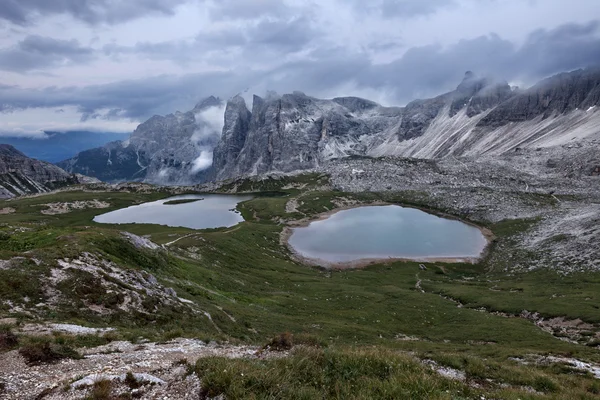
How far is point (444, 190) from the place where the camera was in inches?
7037

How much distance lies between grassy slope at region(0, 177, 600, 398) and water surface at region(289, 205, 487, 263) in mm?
9710

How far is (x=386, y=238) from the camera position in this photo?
11981cm

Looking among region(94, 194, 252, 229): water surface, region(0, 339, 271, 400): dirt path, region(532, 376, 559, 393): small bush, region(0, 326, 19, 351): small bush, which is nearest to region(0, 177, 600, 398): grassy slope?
region(532, 376, 559, 393): small bush

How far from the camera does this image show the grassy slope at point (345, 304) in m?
20.6

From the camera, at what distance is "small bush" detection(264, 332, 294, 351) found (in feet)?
62.5

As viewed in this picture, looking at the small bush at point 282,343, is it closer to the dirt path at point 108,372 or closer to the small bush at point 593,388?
the dirt path at point 108,372

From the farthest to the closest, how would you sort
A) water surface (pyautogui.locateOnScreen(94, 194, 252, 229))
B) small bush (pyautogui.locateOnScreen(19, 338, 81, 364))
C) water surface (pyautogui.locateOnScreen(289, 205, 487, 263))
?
water surface (pyautogui.locateOnScreen(94, 194, 252, 229)) → water surface (pyautogui.locateOnScreen(289, 205, 487, 263)) → small bush (pyautogui.locateOnScreen(19, 338, 81, 364))

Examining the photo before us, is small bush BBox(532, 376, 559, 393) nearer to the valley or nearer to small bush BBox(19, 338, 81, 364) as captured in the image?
the valley

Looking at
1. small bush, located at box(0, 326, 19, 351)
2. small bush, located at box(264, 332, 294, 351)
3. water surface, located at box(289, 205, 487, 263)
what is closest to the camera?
small bush, located at box(0, 326, 19, 351)

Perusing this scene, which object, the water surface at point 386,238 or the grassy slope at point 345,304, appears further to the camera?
the water surface at point 386,238

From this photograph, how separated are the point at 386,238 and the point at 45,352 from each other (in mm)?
111995

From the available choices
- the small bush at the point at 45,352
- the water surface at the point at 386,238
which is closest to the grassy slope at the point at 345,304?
the small bush at the point at 45,352

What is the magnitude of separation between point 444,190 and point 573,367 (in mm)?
164836

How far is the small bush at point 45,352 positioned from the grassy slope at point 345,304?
5.22 metres
